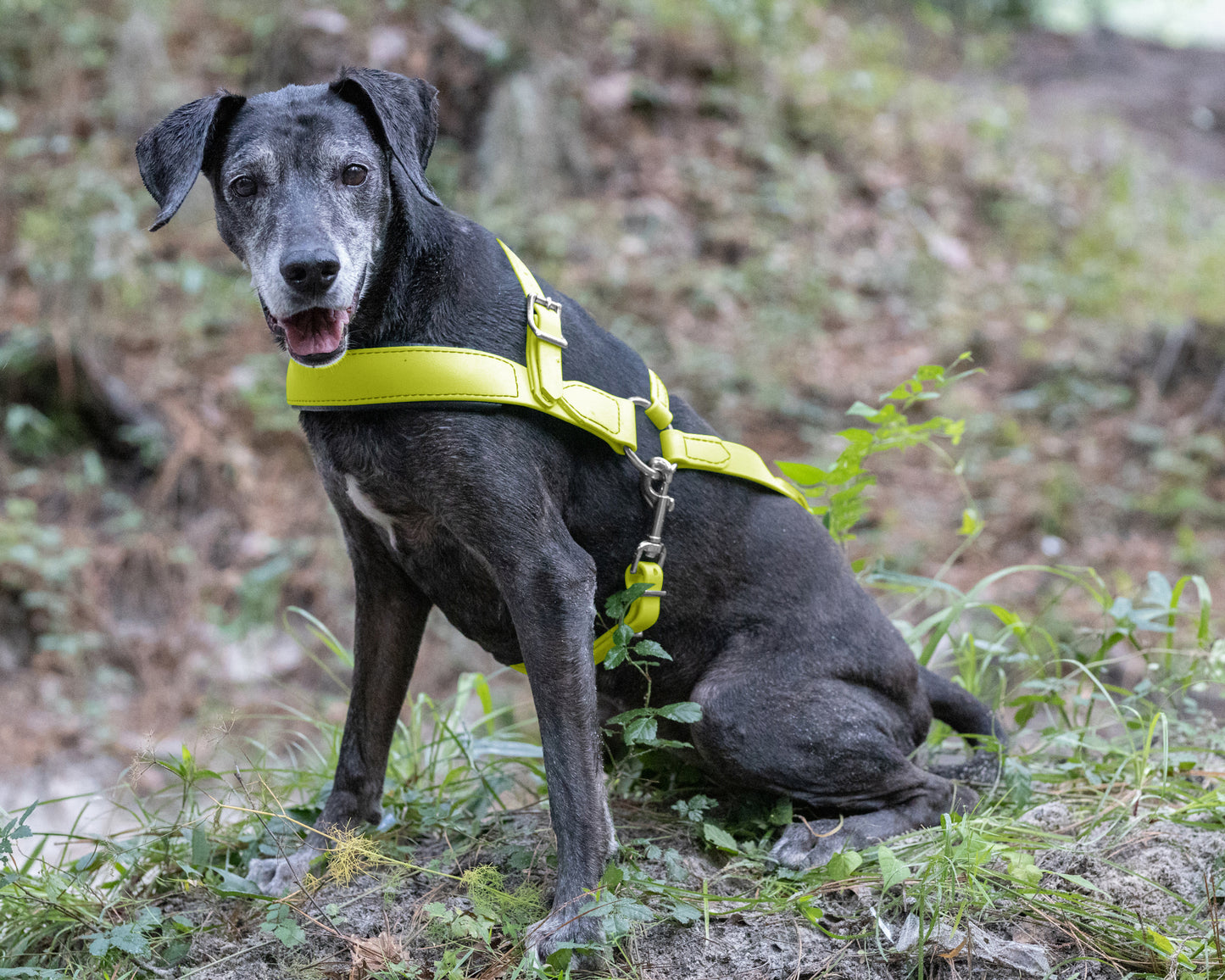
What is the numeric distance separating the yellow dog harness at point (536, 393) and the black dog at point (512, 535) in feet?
0.14

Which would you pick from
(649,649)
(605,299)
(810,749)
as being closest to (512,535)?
(649,649)

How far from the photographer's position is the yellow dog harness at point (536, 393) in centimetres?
233

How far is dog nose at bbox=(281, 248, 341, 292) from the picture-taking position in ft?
6.86

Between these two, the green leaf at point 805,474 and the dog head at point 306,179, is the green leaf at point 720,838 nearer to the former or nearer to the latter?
the green leaf at point 805,474

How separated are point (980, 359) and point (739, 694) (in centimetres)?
552

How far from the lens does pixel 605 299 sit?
7.25 m

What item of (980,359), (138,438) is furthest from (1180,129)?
(138,438)

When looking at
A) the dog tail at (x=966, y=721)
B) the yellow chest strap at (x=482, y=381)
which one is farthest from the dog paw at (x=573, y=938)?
the dog tail at (x=966, y=721)

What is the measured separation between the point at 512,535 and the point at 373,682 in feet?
2.49

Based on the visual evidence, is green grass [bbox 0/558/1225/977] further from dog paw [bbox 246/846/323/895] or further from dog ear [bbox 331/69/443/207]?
dog ear [bbox 331/69/443/207]

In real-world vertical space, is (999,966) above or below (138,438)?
below

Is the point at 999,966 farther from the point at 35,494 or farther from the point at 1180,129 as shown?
the point at 1180,129

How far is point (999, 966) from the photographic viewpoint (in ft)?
7.28

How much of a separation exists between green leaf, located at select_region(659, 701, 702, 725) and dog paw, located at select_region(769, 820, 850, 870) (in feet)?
A: 1.39
